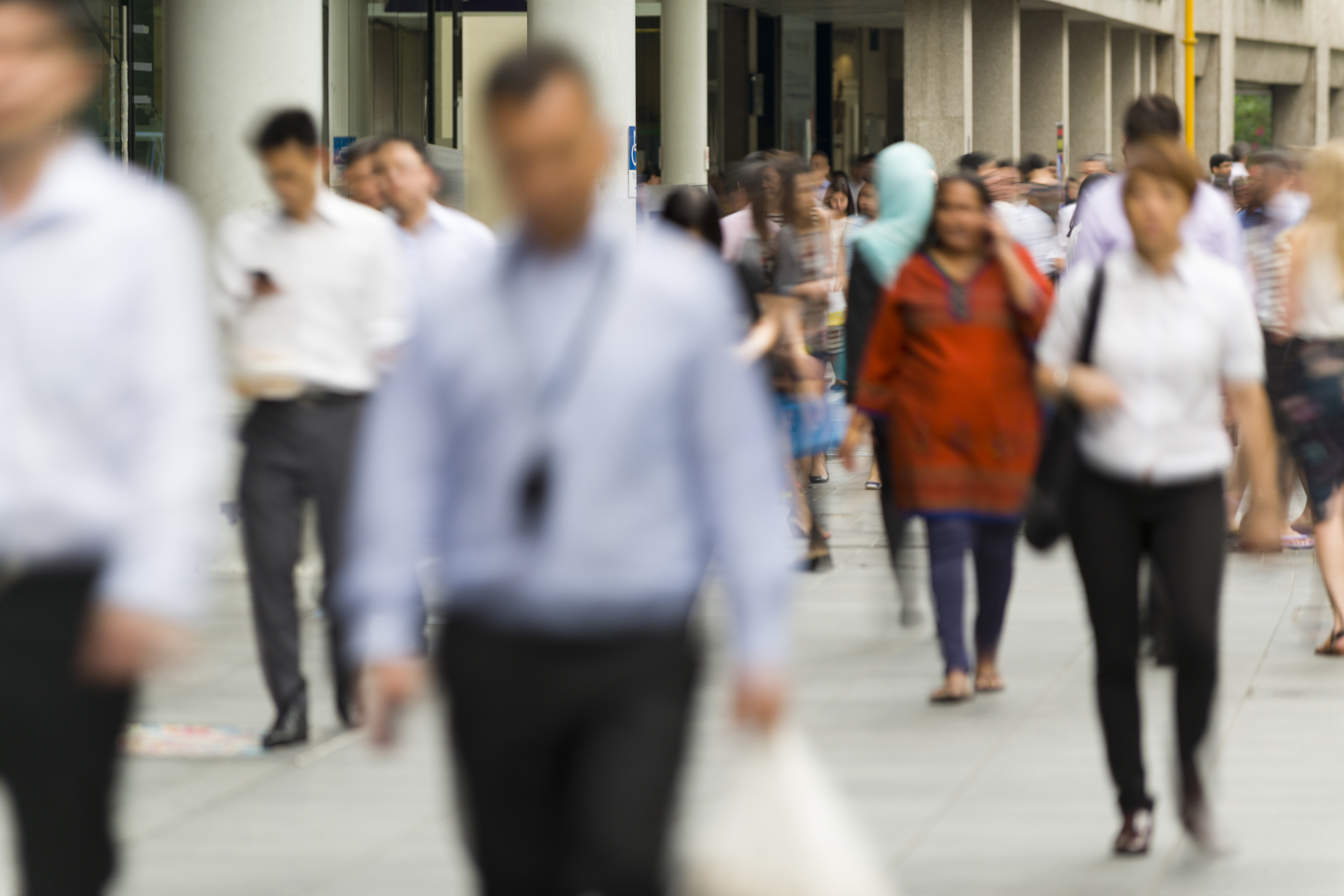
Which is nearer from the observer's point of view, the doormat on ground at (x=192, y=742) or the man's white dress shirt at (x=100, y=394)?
the man's white dress shirt at (x=100, y=394)

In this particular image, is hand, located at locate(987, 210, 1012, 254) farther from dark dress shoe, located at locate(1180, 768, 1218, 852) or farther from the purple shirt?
dark dress shoe, located at locate(1180, 768, 1218, 852)

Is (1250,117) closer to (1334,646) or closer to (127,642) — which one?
(1334,646)

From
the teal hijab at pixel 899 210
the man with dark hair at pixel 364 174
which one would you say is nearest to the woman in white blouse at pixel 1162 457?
the man with dark hair at pixel 364 174

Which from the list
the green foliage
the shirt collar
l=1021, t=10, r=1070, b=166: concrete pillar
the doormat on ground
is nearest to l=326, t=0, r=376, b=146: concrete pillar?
the doormat on ground

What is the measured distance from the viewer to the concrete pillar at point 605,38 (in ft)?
55.5

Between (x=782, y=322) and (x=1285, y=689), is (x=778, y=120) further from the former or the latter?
(x=1285, y=689)

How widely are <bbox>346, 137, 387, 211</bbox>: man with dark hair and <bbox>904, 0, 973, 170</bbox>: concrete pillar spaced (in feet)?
90.2

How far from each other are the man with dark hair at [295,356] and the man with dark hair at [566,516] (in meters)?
3.76

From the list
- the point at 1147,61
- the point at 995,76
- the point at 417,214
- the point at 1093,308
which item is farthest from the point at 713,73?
the point at 1093,308

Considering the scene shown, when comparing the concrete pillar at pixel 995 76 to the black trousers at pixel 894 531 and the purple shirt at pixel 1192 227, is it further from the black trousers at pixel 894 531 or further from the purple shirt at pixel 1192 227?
the purple shirt at pixel 1192 227

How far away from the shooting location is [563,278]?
132 inches

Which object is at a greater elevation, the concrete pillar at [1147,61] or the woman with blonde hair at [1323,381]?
the concrete pillar at [1147,61]

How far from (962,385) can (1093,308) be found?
83.9 inches

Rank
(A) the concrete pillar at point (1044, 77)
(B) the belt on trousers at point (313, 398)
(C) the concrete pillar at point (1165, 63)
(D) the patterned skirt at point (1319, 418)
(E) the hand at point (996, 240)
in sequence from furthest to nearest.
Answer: (C) the concrete pillar at point (1165, 63) < (A) the concrete pillar at point (1044, 77) < (D) the patterned skirt at point (1319, 418) < (E) the hand at point (996, 240) < (B) the belt on trousers at point (313, 398)
